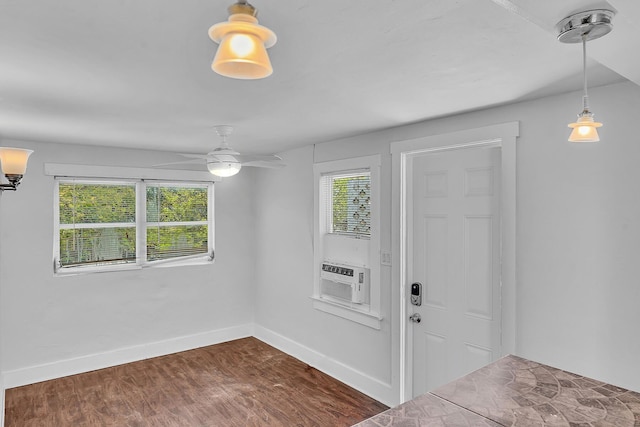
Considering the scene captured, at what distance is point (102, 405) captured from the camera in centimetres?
353

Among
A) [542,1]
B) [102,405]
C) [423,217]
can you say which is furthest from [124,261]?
[542,1]

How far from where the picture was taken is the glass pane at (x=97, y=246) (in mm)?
4270

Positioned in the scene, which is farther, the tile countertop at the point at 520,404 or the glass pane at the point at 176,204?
the glass pane at the point at 176,204

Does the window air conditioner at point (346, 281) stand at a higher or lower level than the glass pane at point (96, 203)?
lower

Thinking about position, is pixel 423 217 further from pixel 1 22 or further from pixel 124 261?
pixel 124 261

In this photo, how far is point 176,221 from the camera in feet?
16.2

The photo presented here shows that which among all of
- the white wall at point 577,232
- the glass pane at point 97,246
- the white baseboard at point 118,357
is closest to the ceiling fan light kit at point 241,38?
the white wall at point 577,232

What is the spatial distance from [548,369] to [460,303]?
1.52 meters

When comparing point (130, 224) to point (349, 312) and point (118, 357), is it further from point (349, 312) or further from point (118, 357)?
point (349, 312)

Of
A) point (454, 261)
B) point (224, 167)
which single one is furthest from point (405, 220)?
point (224, 167)

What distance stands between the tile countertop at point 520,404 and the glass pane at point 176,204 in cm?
420

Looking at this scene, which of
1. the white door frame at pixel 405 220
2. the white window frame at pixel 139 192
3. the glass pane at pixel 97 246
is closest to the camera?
the white door frame at pixel 405 220

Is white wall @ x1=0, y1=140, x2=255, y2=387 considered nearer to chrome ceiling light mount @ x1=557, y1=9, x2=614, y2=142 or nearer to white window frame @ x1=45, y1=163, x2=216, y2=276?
white window frame @ x1=45, y1=163, x2=216, y2=276

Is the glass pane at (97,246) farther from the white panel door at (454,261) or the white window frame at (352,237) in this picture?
the white panel door at (454,261)
